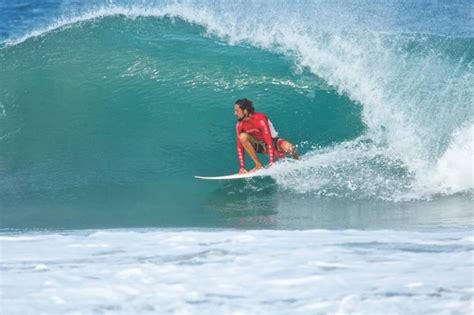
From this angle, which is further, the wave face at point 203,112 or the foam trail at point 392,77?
the foam trail at point 392,77

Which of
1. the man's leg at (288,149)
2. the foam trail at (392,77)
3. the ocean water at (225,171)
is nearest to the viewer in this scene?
the ocean water at (225,171)

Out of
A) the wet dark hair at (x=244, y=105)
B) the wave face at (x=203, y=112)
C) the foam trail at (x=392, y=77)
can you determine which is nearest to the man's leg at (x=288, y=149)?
the wave face at (x=203, y=112)

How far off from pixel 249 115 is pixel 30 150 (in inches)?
129

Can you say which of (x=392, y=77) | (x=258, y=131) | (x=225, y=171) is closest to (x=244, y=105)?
(x=258, y=131)

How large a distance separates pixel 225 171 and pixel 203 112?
1597 millimetres

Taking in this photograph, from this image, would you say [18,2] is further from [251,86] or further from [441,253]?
[441,253]

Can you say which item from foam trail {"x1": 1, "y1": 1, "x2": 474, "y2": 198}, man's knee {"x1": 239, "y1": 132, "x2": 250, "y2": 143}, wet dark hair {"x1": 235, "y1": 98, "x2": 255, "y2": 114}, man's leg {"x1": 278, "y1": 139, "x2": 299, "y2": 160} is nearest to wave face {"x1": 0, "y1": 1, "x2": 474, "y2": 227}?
foam trail {"x1": 1, "y1": 1, "x2": 474, "y2": 198}

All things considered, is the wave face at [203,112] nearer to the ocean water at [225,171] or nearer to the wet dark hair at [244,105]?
the ocean water at [225,171]

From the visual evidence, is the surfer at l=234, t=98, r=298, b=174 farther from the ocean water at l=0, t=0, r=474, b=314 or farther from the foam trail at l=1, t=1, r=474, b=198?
the foam trail at l=1, t=1, r=474, b=198

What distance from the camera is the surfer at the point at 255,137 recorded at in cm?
927

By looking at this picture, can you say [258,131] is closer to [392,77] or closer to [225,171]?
[225,171]

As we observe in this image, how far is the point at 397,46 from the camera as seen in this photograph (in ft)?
45.4

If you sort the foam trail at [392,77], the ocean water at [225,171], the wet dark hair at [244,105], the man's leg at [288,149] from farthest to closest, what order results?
Answer: the foam trail at [392,77] → the man's leg at [288,149] → the wet dark hair at [244,105] → the ocean water at [225,171]

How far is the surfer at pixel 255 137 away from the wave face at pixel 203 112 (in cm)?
21
